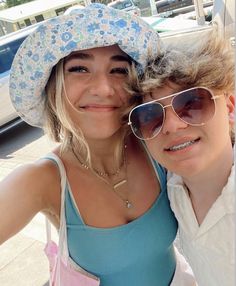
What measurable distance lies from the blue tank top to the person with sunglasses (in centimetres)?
18

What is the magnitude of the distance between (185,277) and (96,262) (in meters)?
0.40

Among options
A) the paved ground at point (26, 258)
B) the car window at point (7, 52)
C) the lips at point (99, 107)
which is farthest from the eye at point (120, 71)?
the car window at point (7, 52)

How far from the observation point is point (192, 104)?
1.00 metres

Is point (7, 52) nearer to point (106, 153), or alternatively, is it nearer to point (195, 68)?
point (106, 153)

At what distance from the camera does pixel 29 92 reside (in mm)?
1354

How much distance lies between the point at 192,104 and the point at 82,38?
1.57ft

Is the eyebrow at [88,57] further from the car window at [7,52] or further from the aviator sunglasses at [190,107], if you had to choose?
the car window at [7,52]

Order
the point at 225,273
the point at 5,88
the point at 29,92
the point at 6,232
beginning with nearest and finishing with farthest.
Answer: the point at 225,273, the point at 6,232, the point at 29,92, the point at 5,88

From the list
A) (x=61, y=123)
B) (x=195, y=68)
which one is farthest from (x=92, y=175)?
Result: (x=195, y=68)

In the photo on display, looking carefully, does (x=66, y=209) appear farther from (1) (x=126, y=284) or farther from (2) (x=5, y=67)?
(2) (x=5, y=67)

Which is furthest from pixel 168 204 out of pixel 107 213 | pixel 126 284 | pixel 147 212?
pixel 126 284

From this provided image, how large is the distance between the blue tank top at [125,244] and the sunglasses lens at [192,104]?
405 mm

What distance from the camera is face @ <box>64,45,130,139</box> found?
4.16 feet

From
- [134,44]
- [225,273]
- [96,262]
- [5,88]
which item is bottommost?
[5,88]
